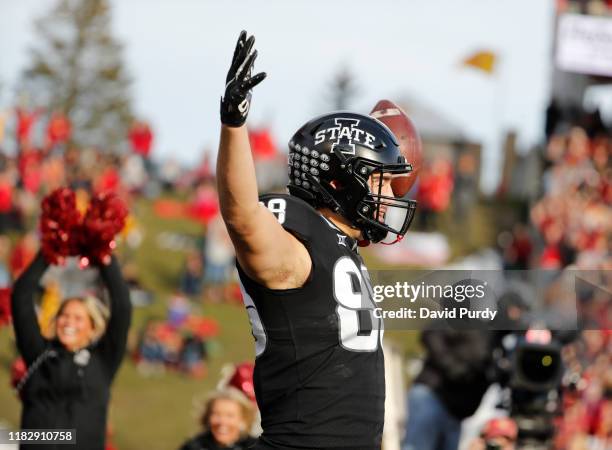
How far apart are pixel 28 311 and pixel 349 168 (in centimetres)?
194

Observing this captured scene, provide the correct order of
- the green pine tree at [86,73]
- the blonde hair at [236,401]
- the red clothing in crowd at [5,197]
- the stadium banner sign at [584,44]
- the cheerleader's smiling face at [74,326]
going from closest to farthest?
the cheerleader's smiling face at [74,326], the blonde hair at [236,401], the red clothing in crowd at [5,197], the stadium banner sign at [584,44], the green pine tree at [86,73]

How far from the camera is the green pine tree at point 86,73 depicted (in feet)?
128

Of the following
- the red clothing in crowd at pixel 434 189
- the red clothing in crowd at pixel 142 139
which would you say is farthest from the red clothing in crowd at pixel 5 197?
the red clothing in crowd at pixel 434 189

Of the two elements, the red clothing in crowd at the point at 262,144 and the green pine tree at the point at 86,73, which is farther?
the green pine tree at the point at 86,73

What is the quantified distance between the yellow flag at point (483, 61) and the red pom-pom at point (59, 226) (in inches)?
751

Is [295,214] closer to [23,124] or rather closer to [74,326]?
[74,326]

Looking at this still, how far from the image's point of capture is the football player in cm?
294

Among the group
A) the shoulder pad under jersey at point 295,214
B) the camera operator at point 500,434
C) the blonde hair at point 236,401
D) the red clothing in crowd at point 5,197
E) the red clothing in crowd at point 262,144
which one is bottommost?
the camera operator at point 500,434

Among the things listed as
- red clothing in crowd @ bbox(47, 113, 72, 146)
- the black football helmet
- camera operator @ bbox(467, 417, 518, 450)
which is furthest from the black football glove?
red clothing in crowd @ bbox(47, 113, 72, 146)

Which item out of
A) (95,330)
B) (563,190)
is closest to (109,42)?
(563,190)

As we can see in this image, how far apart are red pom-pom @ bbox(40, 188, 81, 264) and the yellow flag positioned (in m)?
19.1

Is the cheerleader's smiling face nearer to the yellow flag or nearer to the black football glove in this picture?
the black football glove

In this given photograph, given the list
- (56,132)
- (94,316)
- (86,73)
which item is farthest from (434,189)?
(86,73)

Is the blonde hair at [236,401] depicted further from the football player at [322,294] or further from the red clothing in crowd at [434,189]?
the red clothing in crowd at [434,189]
